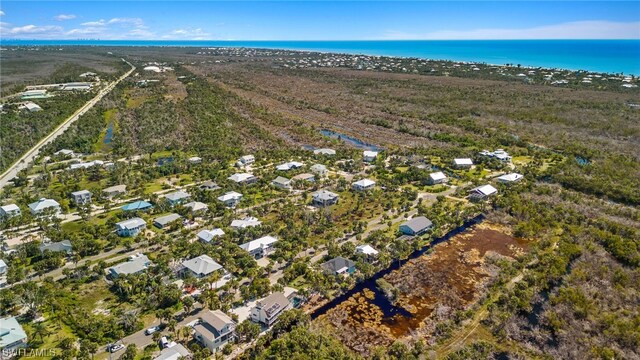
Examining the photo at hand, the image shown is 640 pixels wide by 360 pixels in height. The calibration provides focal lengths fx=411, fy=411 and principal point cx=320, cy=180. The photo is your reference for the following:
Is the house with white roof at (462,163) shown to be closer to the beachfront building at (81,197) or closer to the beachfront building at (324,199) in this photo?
the beachfront building at (324,199)

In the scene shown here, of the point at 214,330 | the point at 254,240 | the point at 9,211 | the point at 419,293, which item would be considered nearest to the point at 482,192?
the point at 419,293

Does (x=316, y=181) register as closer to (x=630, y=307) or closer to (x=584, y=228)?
(x=584, y=228)

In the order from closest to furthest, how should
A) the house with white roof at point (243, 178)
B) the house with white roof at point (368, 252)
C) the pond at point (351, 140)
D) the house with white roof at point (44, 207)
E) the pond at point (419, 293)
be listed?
the pond at point (419, 293), the house with white roof at point (368, 252), the house with white roof at point (44, 207), the house with white roof at point (243, 178), the pond at point (351, 140)

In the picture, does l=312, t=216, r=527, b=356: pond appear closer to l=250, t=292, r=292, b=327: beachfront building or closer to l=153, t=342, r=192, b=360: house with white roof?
l=250, t=292, r=292, b=327: beachfront building

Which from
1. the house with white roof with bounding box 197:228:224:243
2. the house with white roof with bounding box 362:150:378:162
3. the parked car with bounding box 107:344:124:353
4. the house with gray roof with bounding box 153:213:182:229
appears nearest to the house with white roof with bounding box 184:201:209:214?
the house with gray roof with bounding box 153:213:182:229

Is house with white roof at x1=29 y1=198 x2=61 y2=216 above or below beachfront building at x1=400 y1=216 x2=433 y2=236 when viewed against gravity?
above

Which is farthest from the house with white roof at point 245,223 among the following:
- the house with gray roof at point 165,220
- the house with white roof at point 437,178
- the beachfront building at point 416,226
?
the house with white roof at point 437,178

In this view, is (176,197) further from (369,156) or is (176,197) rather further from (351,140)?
(351,140)
